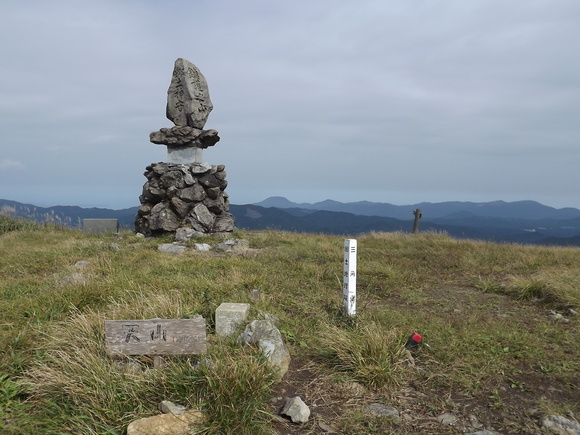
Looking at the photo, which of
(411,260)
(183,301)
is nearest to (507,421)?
(183,301)

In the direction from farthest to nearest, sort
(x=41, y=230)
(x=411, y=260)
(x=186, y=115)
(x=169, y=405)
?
(x=41, y=230) < (x=186, y=115) < (x=411, y=260) < (x=169, y=405)

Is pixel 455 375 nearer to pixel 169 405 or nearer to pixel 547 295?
pixel 169 405

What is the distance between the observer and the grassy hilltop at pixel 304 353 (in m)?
3.19

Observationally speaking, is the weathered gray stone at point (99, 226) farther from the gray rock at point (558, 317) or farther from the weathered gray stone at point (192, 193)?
the gray rock at point (558, 317)

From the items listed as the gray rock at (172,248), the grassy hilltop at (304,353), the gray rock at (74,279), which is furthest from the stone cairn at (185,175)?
the gray rock at (74,279)

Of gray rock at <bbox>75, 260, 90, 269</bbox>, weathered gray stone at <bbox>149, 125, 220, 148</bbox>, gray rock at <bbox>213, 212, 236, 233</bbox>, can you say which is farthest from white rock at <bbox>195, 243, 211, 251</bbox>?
weathered gray stone at <bbox>149, 125, 220, 148</bbox>

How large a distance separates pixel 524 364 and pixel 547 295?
2888mm

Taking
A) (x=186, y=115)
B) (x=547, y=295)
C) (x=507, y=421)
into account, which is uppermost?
(x=186, y=115)

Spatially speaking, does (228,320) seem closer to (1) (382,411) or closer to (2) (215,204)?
(1) (382,411)

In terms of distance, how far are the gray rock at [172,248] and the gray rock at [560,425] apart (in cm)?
817

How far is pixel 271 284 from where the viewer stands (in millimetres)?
6762

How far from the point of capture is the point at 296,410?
10.6 feet

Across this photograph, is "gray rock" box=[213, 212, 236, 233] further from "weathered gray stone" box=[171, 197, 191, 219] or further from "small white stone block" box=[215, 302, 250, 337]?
"small white stone block" box=[215, 302, 250, 337]

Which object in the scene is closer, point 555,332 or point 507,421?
point 507,421
